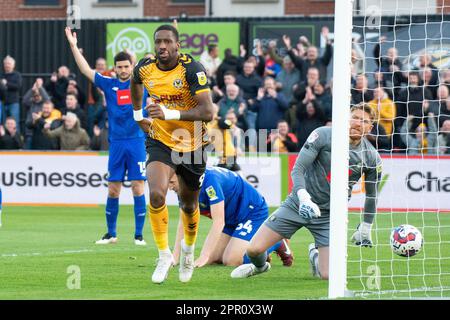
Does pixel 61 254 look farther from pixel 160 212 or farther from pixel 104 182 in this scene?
pixel 104 182

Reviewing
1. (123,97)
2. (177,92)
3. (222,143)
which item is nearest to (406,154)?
(222,143)

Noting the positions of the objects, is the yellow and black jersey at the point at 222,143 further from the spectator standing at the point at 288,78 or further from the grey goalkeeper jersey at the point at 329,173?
the grey goalkeeper jersey at the point at 329,173

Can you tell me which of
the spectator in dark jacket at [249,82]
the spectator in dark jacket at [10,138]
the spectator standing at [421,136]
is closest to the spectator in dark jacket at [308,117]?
the spectator in dark jacket at [249,82]

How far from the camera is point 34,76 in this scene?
2791cm

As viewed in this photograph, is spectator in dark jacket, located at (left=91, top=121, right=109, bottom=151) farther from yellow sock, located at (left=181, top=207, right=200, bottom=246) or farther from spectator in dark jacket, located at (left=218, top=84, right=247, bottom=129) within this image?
yellow sock, located at (left=181, top=207, right=200, bottom=246)

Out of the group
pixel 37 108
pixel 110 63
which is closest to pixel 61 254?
pixel 37 108

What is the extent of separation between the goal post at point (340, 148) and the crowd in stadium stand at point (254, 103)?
10.7 meters

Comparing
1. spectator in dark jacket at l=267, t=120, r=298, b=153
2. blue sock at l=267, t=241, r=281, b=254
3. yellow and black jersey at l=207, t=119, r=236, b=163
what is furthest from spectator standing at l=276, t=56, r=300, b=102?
blue sock at l=267, t=241, r=281, b=254

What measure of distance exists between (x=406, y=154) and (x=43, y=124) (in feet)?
25.5

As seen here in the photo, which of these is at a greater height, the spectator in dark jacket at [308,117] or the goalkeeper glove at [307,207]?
the spectator in dark jacket at [308,117]

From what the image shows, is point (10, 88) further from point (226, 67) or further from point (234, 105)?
point (234, 105)

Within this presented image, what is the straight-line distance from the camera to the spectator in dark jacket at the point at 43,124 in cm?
2278

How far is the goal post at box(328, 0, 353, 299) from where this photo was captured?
9.43 metres

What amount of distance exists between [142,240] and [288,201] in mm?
3864
